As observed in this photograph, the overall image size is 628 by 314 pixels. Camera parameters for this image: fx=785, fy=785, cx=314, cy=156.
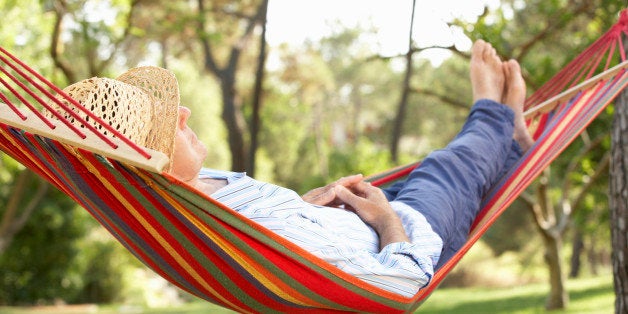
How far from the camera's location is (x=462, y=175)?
2246 mm

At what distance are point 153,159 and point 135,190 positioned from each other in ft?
0.56

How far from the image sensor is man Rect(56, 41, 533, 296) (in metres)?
1.81

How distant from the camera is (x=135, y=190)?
162cm

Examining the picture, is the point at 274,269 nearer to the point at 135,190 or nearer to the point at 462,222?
the point at 135,190

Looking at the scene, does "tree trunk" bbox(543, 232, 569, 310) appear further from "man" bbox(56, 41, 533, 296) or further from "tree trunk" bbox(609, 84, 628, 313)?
"man" bbox(56, 41, 533, 296)

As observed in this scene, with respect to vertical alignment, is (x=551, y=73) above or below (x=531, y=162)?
below

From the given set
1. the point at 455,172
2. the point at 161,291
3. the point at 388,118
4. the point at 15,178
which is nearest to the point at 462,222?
the point at 455,172

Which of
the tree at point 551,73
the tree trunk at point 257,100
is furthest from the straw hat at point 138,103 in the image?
the tree trunk at point 257,100

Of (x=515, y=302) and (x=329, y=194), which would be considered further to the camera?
(x=515, y=302)

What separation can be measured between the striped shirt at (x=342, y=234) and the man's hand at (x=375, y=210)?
2 cm

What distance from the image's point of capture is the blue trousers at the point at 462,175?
214 cm

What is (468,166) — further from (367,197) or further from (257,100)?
(257,100)

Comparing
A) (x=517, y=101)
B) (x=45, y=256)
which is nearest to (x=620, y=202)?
(x=517, y=101)

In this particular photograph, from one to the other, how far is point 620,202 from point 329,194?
3.50 ft
